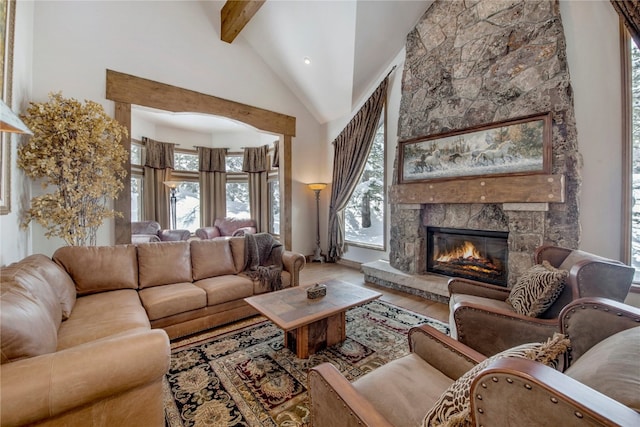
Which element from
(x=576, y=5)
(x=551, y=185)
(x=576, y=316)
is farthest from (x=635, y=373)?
(x=576, y=5)

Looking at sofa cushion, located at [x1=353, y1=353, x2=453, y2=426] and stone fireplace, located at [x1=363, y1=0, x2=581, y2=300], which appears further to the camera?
stone fireplace, located at [x1=363, y1=0, x2=581, y2=300]

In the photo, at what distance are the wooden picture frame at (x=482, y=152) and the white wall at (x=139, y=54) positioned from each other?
2.83m

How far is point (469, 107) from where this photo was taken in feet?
10.5

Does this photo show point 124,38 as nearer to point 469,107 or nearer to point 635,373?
point 469,107

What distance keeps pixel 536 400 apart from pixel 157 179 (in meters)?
7.35

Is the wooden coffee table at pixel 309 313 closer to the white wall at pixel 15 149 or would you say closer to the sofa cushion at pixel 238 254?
the sofa cushion at pixel 238 254

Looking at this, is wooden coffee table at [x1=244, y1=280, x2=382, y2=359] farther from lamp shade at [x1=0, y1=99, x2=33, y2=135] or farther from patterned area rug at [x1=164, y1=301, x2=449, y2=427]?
lamp shade at [x1=0, y1=99, x2=33, y2=135]

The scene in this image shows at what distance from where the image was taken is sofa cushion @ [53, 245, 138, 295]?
232 cm

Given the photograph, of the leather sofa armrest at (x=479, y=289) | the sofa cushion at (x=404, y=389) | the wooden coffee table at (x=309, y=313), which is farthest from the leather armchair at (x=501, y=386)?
the leather sofa armrest at (x=479, y=289)

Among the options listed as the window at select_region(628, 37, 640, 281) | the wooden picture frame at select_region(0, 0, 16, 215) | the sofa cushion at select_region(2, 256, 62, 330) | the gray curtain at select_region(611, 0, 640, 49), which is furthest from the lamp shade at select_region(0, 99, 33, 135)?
the window at select_region(628, 37, 640, 281)

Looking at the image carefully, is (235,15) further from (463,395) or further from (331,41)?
(463,395)

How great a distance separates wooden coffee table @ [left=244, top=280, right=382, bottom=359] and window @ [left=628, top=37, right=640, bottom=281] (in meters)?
2.44

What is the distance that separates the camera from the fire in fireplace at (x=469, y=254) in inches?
125

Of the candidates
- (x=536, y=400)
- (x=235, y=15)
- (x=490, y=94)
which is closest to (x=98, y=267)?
(x=536, y=400)
